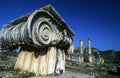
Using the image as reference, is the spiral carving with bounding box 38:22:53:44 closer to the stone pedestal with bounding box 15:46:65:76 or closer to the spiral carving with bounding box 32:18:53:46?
the spiral carving with bounding box 32:18:53:46

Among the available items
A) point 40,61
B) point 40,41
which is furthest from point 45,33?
point 40,61

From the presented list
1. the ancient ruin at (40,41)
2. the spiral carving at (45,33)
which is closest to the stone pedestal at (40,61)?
the ancient ruin at (40,41)

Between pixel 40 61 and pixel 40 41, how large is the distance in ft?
3.73

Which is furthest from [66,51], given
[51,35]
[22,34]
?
[22,34]

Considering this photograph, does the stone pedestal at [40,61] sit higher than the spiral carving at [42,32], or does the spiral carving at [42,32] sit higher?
the spiral carving at [42,32]

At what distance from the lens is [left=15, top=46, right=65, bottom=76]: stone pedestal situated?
704cm

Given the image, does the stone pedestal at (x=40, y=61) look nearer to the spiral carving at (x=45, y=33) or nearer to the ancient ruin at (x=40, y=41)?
the ancient ruin at (x=40, y=41)

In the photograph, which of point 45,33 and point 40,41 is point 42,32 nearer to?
point 45,33

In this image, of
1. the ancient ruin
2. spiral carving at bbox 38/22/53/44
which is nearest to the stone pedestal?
the ancient ruin

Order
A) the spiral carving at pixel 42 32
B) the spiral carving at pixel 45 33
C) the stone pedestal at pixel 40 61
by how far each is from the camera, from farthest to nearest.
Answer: the stone pedestal at pixel 40 61 → the spiral carving at pixel 45 33 → the spiral carving at pixel 42 32

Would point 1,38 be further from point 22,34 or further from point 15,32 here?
point 22,34

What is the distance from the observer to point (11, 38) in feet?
23.6

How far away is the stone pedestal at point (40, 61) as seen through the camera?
704cm

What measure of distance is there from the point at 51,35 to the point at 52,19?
847 mm
